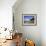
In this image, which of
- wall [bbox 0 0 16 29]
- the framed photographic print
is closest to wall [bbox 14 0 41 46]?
the framed photographic print

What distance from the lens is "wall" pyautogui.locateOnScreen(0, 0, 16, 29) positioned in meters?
4.59

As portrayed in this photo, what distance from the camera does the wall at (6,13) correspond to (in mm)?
4594

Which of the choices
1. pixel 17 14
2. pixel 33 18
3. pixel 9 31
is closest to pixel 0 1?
pixel 9 31

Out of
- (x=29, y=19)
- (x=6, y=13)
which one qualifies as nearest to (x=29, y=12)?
(x=29, y=19)

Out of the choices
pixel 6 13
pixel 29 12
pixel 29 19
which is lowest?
pixel 29 19

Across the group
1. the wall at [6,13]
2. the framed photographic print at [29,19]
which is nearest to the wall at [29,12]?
the framed photographic print at [29,19]

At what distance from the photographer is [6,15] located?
184 inches

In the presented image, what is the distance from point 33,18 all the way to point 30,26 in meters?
0.43

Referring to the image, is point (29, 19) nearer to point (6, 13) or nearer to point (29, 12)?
point (29, 12)

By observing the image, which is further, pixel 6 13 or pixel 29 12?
pixel 29 12

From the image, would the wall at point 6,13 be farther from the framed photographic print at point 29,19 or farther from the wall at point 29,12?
the framed photographic print at point 29,19

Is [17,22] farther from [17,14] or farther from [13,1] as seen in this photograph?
[13,1]

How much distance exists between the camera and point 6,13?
4.64 m

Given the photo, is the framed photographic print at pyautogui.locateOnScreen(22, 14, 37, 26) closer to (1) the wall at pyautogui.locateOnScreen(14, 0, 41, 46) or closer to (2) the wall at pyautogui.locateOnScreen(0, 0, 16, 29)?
(1) the wall at pyautogui.locateOnScreen(14, 0, 41, 46)
